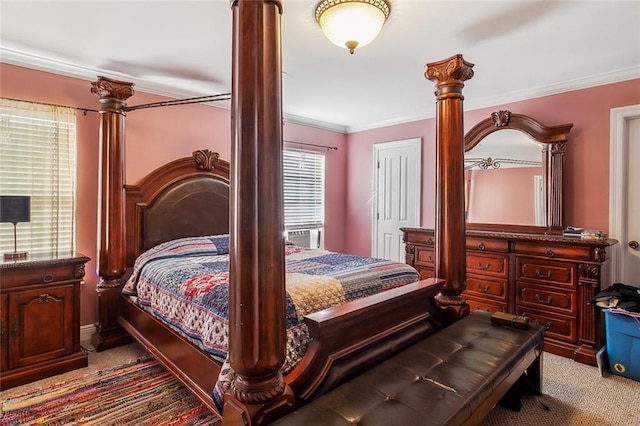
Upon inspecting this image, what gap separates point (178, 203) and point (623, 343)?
396 cm

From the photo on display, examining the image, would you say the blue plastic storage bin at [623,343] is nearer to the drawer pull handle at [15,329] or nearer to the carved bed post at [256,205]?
the carved bed post at [256,205]

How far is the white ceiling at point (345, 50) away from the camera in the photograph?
2102 mm

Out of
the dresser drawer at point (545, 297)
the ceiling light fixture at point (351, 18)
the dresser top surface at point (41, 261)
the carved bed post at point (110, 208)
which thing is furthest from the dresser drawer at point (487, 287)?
the dresser top surface at point (41, 261)

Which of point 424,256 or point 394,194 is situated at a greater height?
point 394,194

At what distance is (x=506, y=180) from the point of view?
373 centimetres

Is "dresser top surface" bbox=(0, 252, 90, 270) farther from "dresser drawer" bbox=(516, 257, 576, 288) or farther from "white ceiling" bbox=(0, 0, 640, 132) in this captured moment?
"dresser drawer" bbox=(516, 257, 576, 288)

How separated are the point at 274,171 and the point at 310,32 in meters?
1.65

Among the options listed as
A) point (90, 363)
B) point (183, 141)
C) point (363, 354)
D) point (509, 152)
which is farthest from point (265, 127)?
point (509, 152)

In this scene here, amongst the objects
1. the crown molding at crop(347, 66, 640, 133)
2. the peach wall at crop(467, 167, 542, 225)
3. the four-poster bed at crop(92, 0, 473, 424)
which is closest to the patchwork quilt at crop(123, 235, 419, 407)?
the four-poster bed at crop(92, 0, 473, 424)

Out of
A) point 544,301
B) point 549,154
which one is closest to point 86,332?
point 544,301

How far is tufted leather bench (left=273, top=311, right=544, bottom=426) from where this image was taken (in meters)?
1.26

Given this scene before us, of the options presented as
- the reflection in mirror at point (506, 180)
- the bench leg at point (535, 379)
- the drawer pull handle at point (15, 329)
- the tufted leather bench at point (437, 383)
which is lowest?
the bench leg at point (535, 379)

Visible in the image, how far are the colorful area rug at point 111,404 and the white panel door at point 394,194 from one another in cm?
331

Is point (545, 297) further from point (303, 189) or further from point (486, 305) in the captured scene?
point (303, 189)
